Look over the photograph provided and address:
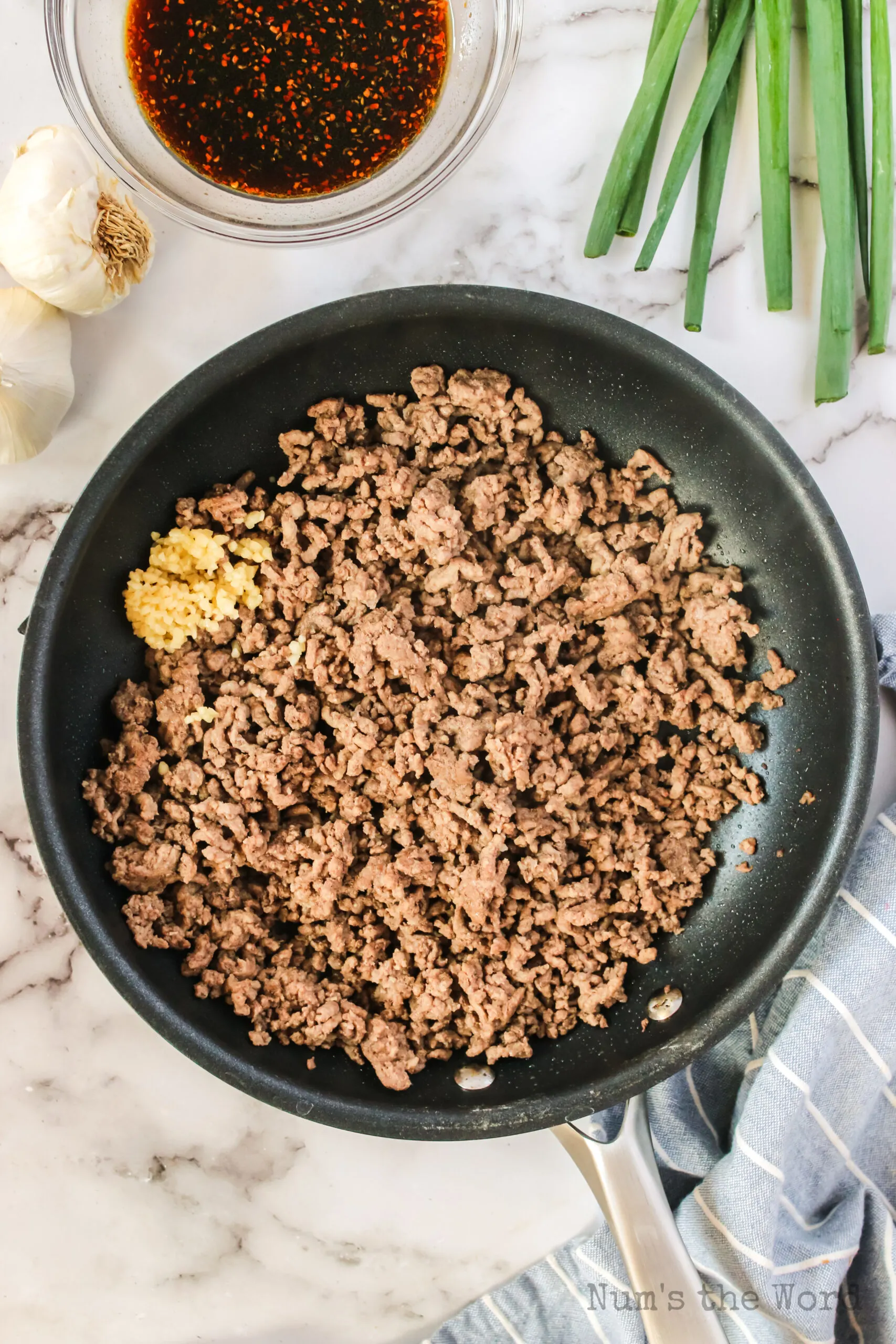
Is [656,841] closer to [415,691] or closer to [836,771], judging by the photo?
[836,771]

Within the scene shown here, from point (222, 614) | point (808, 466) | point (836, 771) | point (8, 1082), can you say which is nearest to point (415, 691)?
point (222, 614)

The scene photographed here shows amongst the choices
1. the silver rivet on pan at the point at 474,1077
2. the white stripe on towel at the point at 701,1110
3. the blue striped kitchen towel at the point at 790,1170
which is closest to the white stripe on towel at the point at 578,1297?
the blue striped kitchen towel at the point at 790,1170

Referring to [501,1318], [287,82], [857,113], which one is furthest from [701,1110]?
[287,82]

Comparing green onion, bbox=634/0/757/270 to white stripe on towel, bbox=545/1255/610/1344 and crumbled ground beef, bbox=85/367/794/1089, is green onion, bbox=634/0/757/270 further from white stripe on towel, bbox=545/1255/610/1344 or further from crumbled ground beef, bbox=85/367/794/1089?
white stripe on towel, bbox=545/1255/610/1344

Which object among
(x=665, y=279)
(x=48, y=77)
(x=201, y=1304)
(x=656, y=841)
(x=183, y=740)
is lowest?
(x=201, y=1304)

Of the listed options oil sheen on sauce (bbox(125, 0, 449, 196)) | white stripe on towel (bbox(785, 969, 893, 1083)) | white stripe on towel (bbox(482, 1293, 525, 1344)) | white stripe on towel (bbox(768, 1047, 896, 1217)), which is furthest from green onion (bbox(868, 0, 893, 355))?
white stripe on towel (bbox(482, 1293, 525, 1344))
